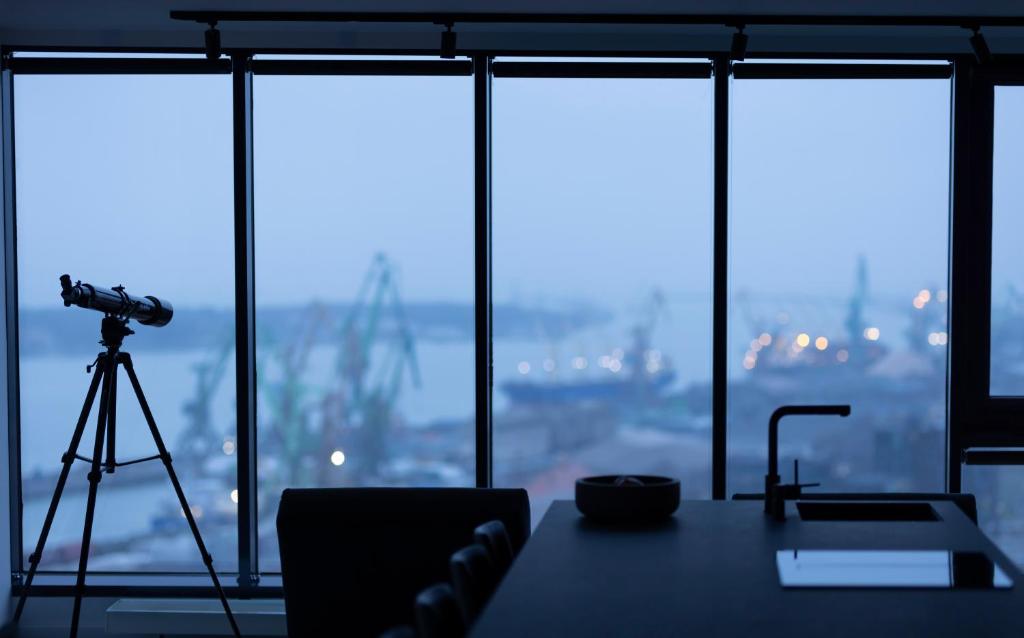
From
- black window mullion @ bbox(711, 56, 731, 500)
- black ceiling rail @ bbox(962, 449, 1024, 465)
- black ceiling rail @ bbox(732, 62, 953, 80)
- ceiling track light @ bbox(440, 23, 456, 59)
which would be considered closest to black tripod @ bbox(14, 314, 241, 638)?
ceiling track light @ bbox(440, 23, 456, 59)

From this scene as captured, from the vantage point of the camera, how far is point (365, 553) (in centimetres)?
224

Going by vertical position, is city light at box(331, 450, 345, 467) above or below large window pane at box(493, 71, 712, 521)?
below

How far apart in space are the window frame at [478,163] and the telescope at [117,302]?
37 centimetres

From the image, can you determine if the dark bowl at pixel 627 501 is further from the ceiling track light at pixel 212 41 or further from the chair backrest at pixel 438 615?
the ceiling track light at pixel 212 41

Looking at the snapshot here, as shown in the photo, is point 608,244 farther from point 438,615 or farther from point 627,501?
point 438,615

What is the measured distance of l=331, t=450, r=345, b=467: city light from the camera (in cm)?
445

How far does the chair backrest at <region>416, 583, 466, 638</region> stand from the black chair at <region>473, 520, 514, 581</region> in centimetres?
38

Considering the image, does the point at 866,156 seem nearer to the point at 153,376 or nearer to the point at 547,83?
the point at 547,83

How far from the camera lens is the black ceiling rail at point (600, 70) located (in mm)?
4277

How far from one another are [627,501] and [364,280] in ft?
7.45

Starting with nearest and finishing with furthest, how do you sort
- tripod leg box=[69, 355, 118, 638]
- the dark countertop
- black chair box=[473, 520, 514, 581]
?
the dark countertop → black chair box=[473, 520, 514, 581] → tripod leg box=[69, 355, 118, 638]

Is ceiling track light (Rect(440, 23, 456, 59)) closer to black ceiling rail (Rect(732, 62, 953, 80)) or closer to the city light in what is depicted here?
black ceiling rail (Rect(732, 62, 953, 80))

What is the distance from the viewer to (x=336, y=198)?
434 cm

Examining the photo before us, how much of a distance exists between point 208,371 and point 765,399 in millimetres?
2578
